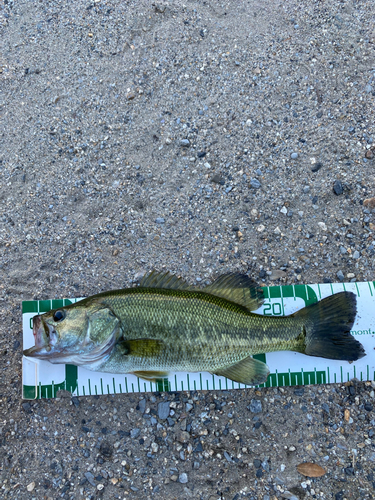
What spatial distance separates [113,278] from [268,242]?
1608 mm

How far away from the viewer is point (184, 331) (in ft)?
8.98

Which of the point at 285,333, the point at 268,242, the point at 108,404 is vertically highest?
the point at 268,242

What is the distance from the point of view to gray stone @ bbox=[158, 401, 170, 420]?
308cm

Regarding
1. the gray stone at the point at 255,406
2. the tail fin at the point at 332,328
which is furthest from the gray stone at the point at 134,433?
the tail fin at the point at 332,328

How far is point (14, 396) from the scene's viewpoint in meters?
3.16

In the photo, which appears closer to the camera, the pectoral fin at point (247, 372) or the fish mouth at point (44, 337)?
the fish mouth at point (44, 337)

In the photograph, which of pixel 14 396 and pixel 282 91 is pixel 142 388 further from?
pixel 282 91

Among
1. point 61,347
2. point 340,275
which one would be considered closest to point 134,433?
point 61,347

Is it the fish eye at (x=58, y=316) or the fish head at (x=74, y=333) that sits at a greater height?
the fish eye at (x=58, y=316)

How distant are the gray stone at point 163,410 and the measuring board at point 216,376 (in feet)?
0.45

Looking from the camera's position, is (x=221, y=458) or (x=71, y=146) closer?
(x=221, y=458)

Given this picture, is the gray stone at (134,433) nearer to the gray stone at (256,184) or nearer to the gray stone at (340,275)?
the gray stone at (340,275)

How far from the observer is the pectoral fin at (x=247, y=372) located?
2.88 metres

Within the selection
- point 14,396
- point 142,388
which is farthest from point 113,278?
point 14,396
